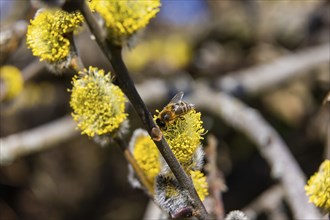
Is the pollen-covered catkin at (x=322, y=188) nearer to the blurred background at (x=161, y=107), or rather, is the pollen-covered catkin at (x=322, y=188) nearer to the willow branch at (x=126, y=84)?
the willow branch at (x=126, y=84)

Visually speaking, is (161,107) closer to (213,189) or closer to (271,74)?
(271,74)

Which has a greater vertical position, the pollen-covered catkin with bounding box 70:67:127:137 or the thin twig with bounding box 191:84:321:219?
the pollen-covered catkin with bounding box 70:67:127:137

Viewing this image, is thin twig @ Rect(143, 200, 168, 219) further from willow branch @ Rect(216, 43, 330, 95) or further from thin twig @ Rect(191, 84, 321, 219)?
willow branch @ Rect(216, 43, 330, 95)

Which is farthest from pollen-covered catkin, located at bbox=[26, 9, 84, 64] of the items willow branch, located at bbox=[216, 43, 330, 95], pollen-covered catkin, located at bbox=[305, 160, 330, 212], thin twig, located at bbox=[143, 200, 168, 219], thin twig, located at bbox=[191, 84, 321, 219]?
willow branch, located at bbox=[216, 43, 330, 95]

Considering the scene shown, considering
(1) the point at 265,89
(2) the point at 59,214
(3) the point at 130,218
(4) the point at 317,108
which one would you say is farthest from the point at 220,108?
(2) the point at 59,214

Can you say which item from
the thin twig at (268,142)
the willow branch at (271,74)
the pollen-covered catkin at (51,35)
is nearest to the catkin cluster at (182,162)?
the pollen-covered catkin at (51,35)

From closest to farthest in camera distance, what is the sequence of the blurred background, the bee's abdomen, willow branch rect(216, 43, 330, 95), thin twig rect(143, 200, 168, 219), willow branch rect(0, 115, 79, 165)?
the bee's abdomen → thin twig rect(143, 200, 168, 219) → willow branch rect(0, 115, 79, 165) → willow branch rect(216, 43, 330, 95) → the blurred background
